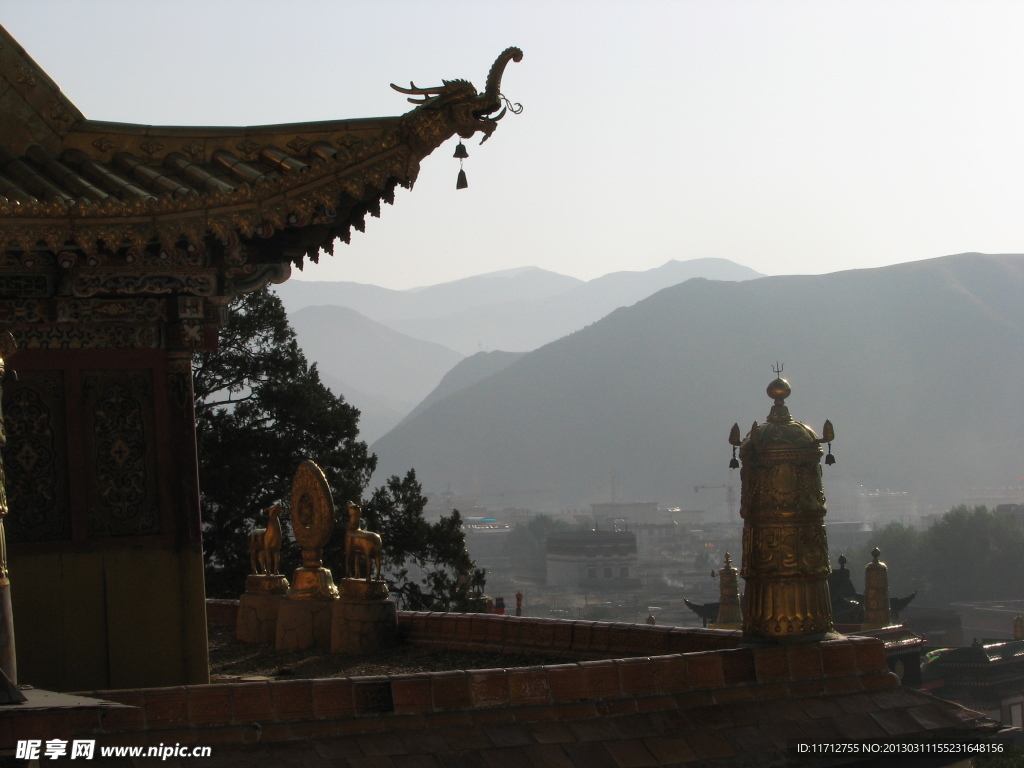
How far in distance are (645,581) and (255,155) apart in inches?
3129

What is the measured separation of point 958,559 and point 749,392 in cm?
9045

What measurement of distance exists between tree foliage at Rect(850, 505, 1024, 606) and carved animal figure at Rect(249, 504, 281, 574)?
58492mm

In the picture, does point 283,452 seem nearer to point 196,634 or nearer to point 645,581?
point 196,634

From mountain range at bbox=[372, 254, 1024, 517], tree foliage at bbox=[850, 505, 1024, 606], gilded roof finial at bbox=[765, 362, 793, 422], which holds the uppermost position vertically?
mountain range at bbox=[372, 254, 1024, 517]

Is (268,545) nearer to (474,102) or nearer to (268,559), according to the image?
(268,559)

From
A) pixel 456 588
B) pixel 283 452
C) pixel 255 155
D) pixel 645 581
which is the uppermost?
pixel 255 155

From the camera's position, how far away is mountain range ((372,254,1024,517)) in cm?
14875

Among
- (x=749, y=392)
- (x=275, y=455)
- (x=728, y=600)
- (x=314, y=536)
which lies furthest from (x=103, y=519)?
(x=749, y=392)

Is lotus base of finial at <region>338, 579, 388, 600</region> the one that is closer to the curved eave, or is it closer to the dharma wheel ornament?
the curved eave

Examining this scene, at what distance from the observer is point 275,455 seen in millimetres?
21047

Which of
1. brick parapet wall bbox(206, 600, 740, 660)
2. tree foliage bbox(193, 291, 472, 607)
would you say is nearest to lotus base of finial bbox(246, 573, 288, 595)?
brick parapet wall bbox(206, 600, 740, 660)

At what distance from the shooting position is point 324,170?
6.98 metres

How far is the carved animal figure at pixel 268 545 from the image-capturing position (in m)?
10.3

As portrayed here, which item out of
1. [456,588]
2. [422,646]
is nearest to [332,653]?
[422,646]
